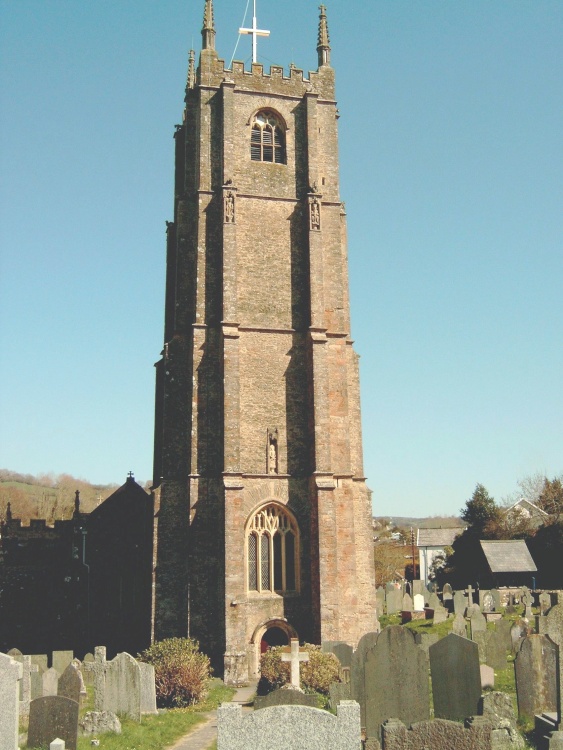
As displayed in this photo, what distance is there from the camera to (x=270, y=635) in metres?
24.1

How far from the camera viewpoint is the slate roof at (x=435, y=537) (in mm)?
65000

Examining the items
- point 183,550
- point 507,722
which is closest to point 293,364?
point 183,550

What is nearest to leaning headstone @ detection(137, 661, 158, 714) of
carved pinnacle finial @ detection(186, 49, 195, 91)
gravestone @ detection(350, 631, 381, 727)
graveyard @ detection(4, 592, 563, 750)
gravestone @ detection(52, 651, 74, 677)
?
graveyard @ detection(4, 592, 563, 750)

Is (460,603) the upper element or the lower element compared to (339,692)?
upper

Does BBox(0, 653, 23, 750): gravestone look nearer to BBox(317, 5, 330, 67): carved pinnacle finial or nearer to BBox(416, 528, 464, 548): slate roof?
BBox(317, 5, 330, 67): carved pinnacle finial

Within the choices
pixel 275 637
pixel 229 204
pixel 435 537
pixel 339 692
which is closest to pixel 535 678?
pixel 339 692

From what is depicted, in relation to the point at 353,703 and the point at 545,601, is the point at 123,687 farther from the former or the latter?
the point at 545,601

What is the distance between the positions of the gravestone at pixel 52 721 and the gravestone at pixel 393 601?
87.6 feet

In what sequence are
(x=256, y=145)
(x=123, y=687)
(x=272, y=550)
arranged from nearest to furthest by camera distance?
(x=123, y=687) → (x=272, y=550) → (x=256, y=145)

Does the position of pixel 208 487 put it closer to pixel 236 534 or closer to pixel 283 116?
pixel 236 534

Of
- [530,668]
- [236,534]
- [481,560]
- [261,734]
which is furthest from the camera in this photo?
[481,560]

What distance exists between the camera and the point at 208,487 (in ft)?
A: 81.0

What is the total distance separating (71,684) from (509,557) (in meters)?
29.2

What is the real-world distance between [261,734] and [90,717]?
7454 millimetres
